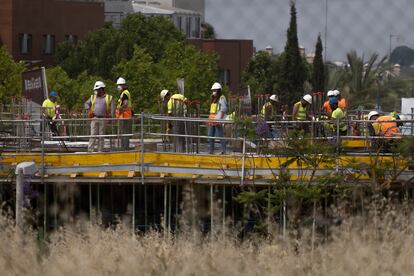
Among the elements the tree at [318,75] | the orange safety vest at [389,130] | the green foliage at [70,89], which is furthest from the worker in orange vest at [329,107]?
the green foliage at [70,89]

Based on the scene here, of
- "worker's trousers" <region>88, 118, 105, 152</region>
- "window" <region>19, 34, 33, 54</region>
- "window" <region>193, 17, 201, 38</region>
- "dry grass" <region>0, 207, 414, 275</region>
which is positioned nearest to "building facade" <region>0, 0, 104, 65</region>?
"window" <region>19, 34, 33, 54</region>

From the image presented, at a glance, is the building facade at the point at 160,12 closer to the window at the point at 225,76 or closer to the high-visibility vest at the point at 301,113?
the window at the point at 225,76

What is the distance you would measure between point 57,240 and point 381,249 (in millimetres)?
4222

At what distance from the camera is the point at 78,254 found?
1222 centimetres

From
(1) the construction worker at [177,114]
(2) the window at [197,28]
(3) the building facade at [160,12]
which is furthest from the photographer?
(2) the window at [197,28]

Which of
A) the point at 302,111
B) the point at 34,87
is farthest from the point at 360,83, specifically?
the point at 302,111

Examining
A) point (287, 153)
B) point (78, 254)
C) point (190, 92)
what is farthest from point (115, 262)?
point (190, 92)

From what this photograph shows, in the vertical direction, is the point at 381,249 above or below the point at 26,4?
below

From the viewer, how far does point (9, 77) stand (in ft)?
202

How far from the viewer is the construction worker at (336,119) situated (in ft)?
78.5

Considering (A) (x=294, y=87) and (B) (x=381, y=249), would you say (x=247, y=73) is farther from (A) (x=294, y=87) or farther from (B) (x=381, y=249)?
(B) (x=381, y=249)

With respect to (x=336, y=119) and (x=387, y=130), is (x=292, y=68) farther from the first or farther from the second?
(x=387, y=130)

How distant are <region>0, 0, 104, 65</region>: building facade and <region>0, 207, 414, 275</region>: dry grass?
219 ft

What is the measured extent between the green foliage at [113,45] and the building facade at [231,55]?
21.0 ft
